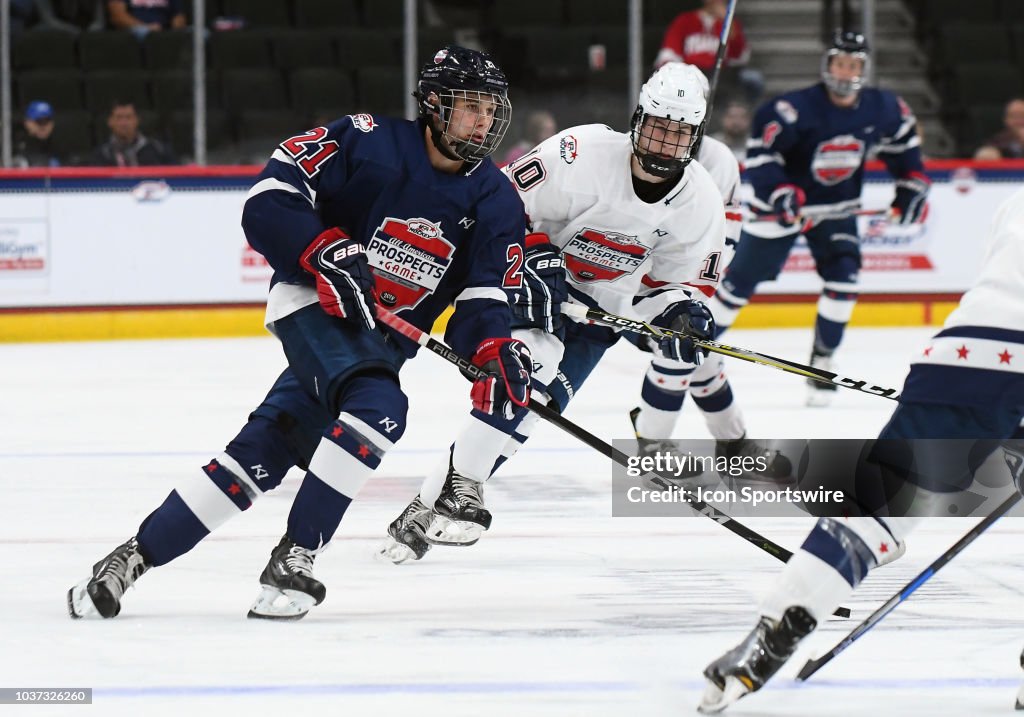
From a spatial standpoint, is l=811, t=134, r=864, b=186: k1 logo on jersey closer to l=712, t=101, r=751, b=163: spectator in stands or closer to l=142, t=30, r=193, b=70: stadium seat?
l=712, t=101, r=751, b=163: spectator in stands

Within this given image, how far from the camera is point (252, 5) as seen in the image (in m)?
8.79

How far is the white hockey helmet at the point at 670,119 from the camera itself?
11.8 ft

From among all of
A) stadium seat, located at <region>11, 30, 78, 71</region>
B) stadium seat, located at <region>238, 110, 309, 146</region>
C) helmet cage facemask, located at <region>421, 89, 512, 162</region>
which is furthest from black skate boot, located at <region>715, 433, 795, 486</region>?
stadium seat, located at <region>11, 30, 78, 71</region>

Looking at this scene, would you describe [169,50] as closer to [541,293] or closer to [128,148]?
[128,148]

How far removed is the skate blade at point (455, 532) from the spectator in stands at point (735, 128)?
17.1 ft

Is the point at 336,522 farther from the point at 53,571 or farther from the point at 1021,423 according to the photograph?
the point at 1021,423

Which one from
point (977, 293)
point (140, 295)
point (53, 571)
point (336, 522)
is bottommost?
point (140, 295)

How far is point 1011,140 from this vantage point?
866 cm

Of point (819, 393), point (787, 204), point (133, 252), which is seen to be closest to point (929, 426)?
point (819, 393)

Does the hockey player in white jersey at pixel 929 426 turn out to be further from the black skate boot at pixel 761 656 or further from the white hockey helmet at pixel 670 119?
the white hockey helmet at pixel 670 119

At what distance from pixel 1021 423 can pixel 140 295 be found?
5977 mm

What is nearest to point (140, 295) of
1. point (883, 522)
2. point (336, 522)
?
point (336, 522)

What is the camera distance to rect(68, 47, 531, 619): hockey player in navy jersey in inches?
115

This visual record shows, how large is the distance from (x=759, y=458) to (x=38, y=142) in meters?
4.42
